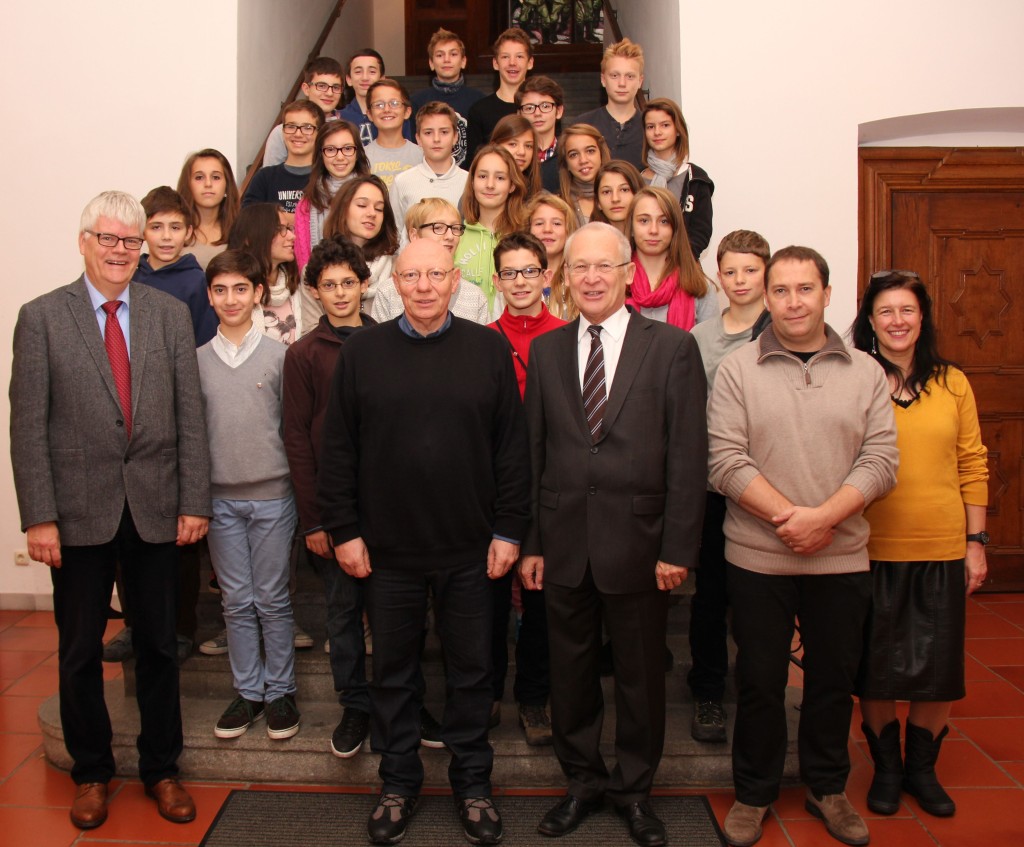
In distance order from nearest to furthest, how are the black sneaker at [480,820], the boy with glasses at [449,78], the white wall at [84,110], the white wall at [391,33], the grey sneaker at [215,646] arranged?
the black sneaker at [480,820]
the grey sneaker at [215,646]
the white wall at [84,110]
the boy with glasses at [449,78]
the white wall at [391,33]

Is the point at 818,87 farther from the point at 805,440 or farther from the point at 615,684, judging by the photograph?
the point at 615,684

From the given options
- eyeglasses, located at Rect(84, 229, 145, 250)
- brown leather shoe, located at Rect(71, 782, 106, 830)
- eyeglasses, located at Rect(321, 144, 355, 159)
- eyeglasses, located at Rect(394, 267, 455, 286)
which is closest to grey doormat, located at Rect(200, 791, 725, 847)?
brown leather shoe, located at Rect(71, 782, 106, 830)

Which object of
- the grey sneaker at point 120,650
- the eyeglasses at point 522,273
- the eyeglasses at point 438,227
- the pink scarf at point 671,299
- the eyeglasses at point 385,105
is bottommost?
the grey sneaker at point 120,650

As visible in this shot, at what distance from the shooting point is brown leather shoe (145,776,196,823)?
298 centimetres

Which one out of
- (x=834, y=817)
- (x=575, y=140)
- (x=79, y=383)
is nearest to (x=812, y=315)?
(x=834, y=817)

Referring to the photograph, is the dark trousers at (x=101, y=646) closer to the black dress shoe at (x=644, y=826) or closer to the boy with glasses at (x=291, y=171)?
the black dress shoe at (x=644, y=826)

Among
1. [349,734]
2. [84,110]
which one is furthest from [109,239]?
[84,110]

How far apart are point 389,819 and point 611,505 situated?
3.83ft

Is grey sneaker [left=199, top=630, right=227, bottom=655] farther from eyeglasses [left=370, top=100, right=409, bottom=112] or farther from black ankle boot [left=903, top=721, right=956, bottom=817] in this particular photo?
eyeglasses [left=370, top=100, right=409, bottom=112]

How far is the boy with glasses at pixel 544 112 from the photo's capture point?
460 cm

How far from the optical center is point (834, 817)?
2887mm

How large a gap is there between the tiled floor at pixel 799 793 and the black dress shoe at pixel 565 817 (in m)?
0.46

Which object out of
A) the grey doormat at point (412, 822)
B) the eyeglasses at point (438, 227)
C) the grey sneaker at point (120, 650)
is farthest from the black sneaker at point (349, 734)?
the eyeglasses at point (438, 227)

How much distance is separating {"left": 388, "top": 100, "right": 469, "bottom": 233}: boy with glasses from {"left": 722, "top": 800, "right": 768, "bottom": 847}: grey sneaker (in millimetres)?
2755
